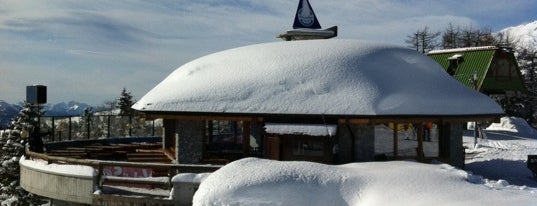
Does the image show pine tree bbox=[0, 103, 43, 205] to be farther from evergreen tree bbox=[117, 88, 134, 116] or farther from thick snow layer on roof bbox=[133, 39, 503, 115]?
evergreen tree bbox=[117, 88, 134, 116]

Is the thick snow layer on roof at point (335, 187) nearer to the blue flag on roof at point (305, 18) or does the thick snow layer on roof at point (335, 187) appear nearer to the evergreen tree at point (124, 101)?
the blue flag on roof at point (305, 18)

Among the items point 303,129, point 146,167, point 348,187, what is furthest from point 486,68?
point 146,167

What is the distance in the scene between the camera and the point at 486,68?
135ft

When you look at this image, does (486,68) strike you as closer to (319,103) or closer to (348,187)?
(319,103)

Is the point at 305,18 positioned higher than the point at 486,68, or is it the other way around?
the point at 305,18

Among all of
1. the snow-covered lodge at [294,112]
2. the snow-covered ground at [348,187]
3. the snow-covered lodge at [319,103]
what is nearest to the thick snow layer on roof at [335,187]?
the snow-covered ground at [348,187]

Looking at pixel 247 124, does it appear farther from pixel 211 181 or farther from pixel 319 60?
pixel 211 181

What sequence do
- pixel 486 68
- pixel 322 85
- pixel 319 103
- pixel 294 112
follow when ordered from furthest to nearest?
1. pixel 486 68
2. pixel 322 85
3. pixel 319 103
4. pixel 294 112

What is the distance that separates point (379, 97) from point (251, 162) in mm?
5468

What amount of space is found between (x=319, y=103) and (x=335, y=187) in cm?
480

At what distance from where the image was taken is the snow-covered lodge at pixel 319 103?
17000 mm

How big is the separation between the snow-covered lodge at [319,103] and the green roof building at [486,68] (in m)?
22.9

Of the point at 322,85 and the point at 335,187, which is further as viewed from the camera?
the point at 322,85

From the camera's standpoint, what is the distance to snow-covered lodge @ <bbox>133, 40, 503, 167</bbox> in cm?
1700
